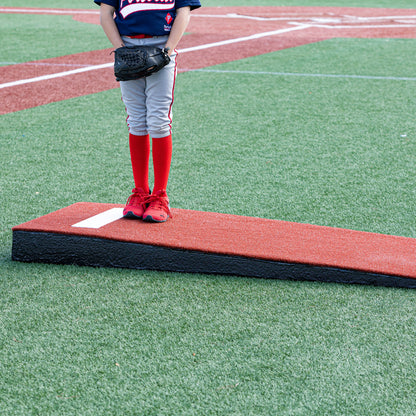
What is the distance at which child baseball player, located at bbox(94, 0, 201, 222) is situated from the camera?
11.1 feet

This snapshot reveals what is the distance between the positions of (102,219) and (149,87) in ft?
2.51

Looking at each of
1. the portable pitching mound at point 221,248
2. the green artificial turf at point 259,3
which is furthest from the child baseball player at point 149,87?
the green artificial turf at point 259,3

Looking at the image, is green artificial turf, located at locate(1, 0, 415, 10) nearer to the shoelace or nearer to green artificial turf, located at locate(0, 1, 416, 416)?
green artificial turf, located at locate(0, 1, 416, 416)

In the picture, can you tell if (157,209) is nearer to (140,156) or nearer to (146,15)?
(140,156)

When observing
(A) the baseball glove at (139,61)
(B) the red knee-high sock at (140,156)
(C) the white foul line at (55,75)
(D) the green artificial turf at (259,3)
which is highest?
(A) the baseball glove at (139,61)

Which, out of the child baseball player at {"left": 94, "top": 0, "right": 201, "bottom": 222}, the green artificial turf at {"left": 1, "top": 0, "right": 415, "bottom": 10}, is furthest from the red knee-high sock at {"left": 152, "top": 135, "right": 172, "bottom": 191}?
the green artificial turf at {"left": 1, "top": 0, "right": 415, "bottom": 10}

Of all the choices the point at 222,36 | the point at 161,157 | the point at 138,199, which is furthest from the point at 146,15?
the point at 222,36

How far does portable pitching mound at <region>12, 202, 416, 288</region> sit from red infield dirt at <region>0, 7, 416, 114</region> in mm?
3921

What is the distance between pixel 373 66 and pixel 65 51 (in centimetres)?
512

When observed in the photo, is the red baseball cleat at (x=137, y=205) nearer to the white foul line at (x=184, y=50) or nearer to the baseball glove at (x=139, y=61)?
the baseball glove at (x=139, y=61)

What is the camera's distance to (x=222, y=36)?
13234mm

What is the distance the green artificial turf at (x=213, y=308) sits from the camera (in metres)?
2.29

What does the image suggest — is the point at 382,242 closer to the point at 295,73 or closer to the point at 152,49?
the point at 152,49

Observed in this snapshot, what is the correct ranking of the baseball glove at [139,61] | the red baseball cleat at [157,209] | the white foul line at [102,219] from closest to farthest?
the baseball glove at [139,61], the white foul line at [102,219], the red baseball cleat at [157,209]
